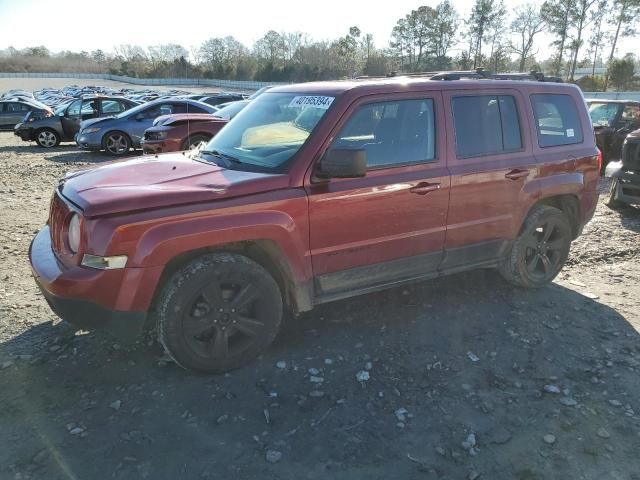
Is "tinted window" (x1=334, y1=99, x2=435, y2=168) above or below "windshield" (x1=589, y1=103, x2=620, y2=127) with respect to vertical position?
above

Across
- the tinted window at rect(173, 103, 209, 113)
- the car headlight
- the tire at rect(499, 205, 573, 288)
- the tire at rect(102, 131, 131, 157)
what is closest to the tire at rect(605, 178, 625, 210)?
the tire at rect(499, 205, 573, 288)

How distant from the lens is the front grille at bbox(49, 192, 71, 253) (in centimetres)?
329

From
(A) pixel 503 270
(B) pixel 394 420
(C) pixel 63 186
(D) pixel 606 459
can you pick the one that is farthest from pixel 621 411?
(C) pixel 63 186

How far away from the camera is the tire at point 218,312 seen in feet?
10.5

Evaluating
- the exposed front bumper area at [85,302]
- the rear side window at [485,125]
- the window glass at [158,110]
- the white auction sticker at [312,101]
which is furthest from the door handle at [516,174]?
the window glass at [158,110]

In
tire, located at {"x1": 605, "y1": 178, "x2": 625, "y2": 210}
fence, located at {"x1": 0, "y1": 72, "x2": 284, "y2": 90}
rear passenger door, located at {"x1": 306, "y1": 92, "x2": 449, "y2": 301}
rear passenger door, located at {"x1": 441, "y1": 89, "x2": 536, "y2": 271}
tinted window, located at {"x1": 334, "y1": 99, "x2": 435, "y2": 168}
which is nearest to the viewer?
rear passenger door, located at {"x1": 306, "y1": 92, "x2": 449, "y2": 301}

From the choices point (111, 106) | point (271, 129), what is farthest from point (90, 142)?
point (271, 129)

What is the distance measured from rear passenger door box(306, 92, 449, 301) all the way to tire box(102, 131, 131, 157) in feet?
39.4

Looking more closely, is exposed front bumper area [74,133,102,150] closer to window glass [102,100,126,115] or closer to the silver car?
window glass [102,100,126,115]

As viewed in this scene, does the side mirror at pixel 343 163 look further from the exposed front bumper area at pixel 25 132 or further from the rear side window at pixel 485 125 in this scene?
the exposed front bumper area at pixel 25 132

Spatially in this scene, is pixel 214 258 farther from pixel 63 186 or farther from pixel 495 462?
pixel 495 462

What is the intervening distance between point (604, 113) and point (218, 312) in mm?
11476

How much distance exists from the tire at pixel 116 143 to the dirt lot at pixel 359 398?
1012 centimetres

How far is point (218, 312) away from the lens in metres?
3.37
